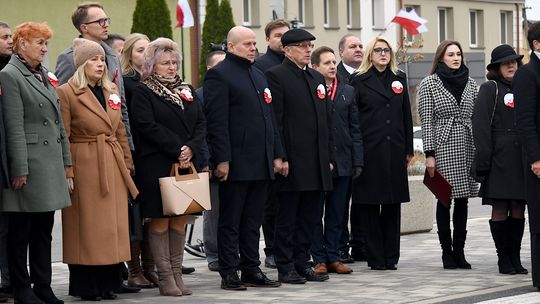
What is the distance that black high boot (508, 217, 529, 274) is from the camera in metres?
12.4

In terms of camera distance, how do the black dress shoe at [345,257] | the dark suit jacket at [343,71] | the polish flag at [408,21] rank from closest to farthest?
1. the black dress shoe at [345,257]
2. the dark suit jacket at [343,71]
3. the polish flag at [408,21]

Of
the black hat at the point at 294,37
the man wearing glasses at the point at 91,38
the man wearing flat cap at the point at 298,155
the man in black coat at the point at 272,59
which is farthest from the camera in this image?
the man in black coat at the point at 272,59

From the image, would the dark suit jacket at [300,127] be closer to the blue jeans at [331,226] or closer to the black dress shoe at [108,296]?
the blue jeans at [331,226]

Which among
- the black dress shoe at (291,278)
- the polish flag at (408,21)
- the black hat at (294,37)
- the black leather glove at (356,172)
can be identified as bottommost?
the black dress shoe at (291,278)

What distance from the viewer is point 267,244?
1351 centimetres

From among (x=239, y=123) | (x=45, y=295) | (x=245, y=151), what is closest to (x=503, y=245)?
(x=245, y=151)

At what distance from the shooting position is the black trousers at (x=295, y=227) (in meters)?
11.9

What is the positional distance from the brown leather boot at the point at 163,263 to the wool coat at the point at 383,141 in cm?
255

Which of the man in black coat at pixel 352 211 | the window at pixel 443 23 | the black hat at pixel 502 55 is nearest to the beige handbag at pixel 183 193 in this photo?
the man in black coat at pixel 352 211

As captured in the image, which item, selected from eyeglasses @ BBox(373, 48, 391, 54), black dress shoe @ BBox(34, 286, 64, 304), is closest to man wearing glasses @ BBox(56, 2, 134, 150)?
black dress shoe @ BBox(34, 286, 64, 304)

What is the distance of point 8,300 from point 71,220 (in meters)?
0.76

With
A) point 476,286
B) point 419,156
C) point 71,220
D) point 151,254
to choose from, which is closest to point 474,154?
point 476,286

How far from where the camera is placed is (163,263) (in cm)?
1102

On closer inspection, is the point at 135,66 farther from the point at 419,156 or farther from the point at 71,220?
the point at 419,156
